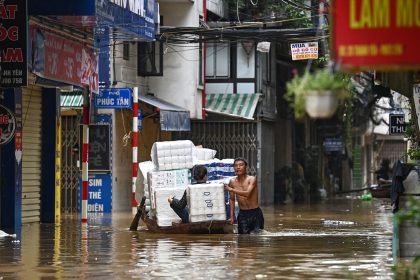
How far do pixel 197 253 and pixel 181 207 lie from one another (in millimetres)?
4330

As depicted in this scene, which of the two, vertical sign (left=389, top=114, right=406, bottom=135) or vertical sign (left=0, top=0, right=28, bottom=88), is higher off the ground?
vertical sign (left=0, top=0, right=28, bottom=88)

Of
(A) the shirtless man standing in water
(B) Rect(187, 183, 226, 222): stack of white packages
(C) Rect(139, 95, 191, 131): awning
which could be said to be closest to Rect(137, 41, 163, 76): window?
(C) Rect(139, 95, 191, 131): awning

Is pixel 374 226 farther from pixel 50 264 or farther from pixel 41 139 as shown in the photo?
pixel 50 264

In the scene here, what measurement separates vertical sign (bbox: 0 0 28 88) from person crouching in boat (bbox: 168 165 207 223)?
11.6ft

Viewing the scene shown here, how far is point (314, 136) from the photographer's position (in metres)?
58.7

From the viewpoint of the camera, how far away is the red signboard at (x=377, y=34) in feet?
26.1

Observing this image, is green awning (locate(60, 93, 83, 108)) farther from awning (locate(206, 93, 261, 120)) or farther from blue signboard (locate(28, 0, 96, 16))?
blue signboard (locate(28, 0, 96, 16))

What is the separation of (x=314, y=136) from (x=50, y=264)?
43048 millimetres

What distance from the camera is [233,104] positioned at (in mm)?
40500

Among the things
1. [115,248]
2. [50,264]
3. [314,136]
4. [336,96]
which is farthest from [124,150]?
[336,96]

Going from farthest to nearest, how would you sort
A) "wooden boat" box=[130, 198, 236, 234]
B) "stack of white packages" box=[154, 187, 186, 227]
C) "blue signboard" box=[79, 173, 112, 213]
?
"blue signboard" box=[79, 173, 112, 213] < "stack of white packages" box=[154, 187, 186, 227] < "wooden boat" box=[130, 198, 236, 234]

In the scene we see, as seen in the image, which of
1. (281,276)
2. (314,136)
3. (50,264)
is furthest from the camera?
(314,136)

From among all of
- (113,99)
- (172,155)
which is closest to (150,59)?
(113,99)

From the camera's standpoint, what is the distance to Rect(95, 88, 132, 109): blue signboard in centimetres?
2736
